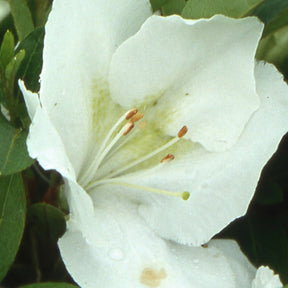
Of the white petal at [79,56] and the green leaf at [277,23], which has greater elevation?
the white petal at [79,56]

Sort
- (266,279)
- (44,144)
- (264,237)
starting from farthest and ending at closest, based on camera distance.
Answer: (264,237) < (266,279) < (44,144)

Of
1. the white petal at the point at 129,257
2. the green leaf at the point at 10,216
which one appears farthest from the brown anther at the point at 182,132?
the green leaf at the point at 10,216

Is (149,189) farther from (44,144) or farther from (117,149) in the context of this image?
(44,144)

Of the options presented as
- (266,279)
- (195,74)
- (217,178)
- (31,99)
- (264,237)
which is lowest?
(264,237)

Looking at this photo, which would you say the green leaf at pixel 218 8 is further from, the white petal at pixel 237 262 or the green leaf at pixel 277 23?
the white petal at pixel 237 262

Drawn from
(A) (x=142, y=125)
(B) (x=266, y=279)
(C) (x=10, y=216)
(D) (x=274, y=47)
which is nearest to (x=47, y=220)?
(C) (x=10, y=216)

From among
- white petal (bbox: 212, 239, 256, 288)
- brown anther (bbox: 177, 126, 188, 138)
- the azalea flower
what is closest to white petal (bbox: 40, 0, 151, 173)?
the azalea flower

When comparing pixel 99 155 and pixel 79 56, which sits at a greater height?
pixel 79 56
